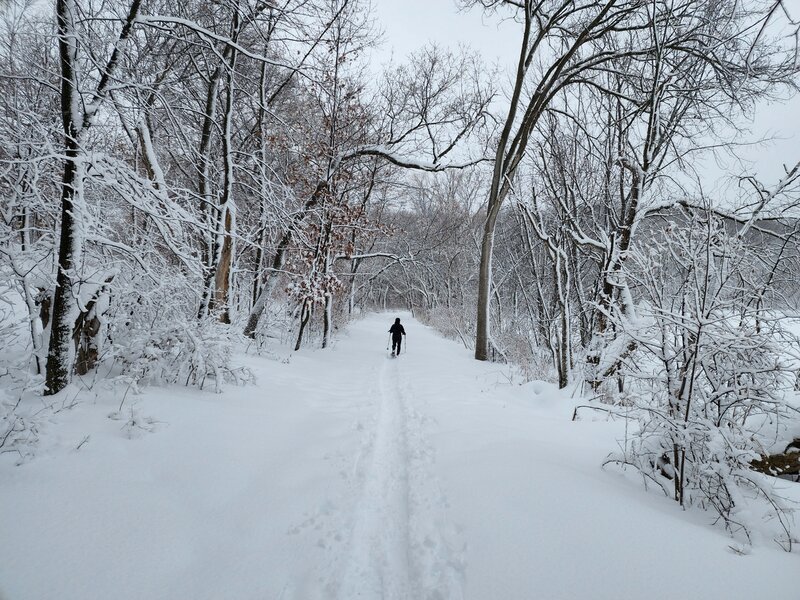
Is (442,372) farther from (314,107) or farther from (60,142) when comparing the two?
(314,107)

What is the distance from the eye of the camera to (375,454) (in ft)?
13.0

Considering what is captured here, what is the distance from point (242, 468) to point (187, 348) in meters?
2.07

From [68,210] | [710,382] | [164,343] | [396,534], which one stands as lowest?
[396,534]

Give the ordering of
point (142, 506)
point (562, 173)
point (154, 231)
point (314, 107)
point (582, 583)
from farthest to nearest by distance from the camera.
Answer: point (314, 107) < point (562, 173) < point (154, 231) < point (142, 506) < point (582, 583)

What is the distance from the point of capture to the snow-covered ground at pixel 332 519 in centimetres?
186

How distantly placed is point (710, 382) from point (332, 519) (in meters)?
3.24

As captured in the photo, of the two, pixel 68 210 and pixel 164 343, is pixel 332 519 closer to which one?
pixel 164 343

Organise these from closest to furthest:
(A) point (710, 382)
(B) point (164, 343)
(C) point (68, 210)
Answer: (A) point (710, 382) → (C) point (68, 210) → (B) point (164, 343)

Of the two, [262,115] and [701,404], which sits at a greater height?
[262,115]

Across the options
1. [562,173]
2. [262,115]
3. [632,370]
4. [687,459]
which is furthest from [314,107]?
[687,459]

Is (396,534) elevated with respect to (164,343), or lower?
lower

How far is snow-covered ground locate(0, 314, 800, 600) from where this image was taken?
73.3 inches

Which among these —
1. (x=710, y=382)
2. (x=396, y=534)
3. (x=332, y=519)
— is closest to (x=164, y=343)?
(x=332, y=519)

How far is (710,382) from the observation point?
8.54 feet
